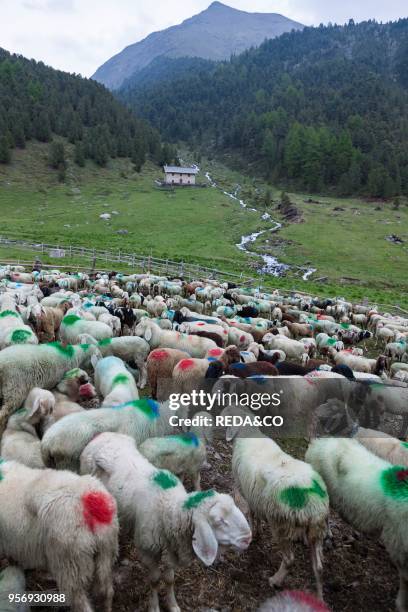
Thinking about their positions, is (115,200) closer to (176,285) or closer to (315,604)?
(176,285)

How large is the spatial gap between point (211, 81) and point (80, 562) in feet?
708

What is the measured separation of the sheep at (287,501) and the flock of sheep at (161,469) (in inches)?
0.6

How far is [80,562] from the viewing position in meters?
3.81

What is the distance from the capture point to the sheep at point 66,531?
3828mm

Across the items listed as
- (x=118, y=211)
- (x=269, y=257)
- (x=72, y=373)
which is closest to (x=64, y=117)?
(x=118, y=211)

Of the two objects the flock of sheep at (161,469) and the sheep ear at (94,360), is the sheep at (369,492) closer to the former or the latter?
the flock of sheep at (161,469)

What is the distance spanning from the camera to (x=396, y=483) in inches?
186

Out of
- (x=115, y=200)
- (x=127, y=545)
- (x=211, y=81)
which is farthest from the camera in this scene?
(x=211, y=81)

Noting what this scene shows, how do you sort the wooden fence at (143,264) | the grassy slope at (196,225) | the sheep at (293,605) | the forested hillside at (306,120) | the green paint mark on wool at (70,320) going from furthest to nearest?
the forested hillside at (306,120) → the grassy slope at (196,225) → the wooden fence at (143,264) → the green paint mark on wool at (70,320) → the sheep at (293,605)

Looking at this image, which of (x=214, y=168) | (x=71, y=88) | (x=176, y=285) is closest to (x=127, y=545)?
(x=176, y=285)

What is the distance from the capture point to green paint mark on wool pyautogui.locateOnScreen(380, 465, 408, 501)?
4.64 metres

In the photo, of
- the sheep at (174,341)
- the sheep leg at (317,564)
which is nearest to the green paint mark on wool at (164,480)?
the sheep leg at (317,564)

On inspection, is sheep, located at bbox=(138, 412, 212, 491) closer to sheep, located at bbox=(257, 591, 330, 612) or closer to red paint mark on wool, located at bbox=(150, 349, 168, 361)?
sheep, located at bbox=(257, 591, 330, 612)

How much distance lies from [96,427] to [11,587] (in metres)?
2.13
